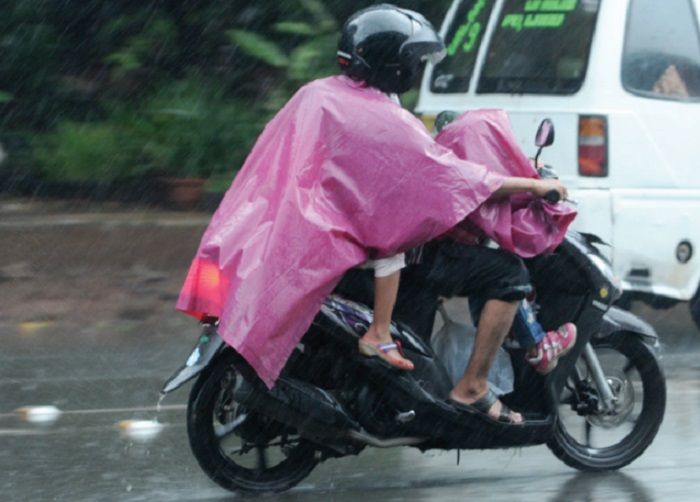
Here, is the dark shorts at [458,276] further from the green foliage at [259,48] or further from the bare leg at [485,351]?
the green foliage at [259,48]

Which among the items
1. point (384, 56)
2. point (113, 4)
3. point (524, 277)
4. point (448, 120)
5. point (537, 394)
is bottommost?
point (113, 4)

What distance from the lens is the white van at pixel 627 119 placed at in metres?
8.45

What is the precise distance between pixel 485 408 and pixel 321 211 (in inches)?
40.8

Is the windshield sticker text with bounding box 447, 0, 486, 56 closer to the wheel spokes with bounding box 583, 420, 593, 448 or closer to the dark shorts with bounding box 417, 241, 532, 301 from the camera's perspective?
the wheel spokes with bounding box 583, 420, 593, 448

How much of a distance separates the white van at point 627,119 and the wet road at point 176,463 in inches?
27.2

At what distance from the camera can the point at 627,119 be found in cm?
847

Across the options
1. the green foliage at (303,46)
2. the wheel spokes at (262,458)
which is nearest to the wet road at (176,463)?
the wheel spokes at (262,458)

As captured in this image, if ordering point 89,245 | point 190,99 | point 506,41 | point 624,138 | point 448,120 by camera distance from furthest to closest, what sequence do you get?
point 190,99 → point 89,245 → point 506,41 → point 624,138 → point 448,120

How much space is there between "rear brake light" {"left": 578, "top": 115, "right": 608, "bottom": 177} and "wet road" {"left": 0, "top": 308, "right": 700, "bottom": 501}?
1158mm

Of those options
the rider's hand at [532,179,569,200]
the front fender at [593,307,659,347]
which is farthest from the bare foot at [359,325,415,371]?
the front fender at [593,307,659,347]

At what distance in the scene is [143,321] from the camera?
31.6 ft

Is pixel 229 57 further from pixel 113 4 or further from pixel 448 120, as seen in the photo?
pixel 448 120

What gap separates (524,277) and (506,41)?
143 inches

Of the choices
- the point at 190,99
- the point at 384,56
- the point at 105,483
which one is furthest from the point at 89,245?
the point at 384,56
